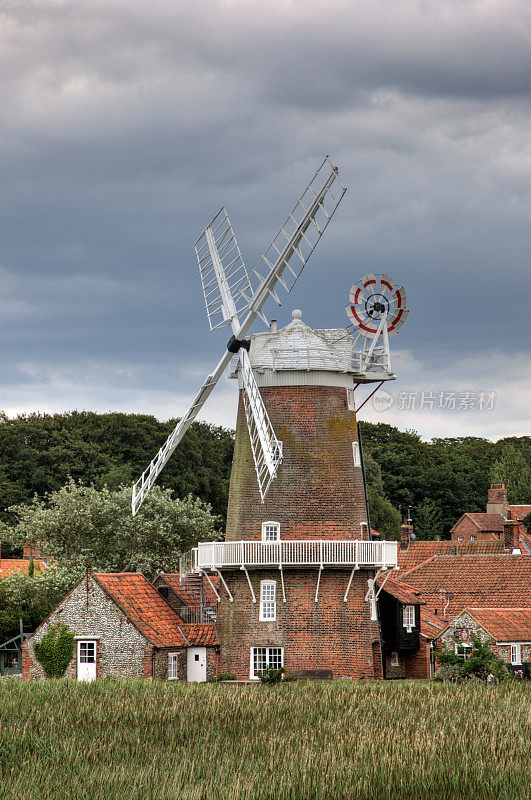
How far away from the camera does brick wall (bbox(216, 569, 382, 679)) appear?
41.5 m

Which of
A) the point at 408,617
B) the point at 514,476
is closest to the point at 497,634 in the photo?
the point at 408,617

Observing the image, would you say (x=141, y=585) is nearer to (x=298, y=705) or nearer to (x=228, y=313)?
(x=228, y=313)

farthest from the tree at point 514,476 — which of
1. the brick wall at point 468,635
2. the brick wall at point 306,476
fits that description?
the brick wall at point 306,476

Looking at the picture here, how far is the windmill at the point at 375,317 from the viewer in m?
45.2

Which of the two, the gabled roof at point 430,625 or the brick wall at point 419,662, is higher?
the gabled roof at point 430,625

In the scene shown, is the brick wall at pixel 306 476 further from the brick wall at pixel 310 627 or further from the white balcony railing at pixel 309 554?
the brick wall at pixel 310 627

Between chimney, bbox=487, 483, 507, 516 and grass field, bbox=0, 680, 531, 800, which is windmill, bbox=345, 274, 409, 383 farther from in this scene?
chimney, bbox=487, 483, 507, 516

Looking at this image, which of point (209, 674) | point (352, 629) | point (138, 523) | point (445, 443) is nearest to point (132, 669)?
point (209, 674)

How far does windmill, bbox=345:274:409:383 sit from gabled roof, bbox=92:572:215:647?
1150 cm

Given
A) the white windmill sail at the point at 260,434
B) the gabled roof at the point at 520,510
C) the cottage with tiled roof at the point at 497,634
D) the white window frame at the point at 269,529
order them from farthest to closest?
the gabled roof at the point at 520,510 → the cottage with tiled roof at the point at 497,634 → the white window frame at the point at 269,529 → the white windmill sail at the point at 260,434

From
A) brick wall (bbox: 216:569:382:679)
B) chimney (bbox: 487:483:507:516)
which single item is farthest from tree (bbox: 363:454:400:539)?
brick wall (bbox: 216:569:382:679)

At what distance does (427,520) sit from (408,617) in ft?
161

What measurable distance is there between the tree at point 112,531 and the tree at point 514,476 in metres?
48.3

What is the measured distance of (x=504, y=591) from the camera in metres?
52.4
